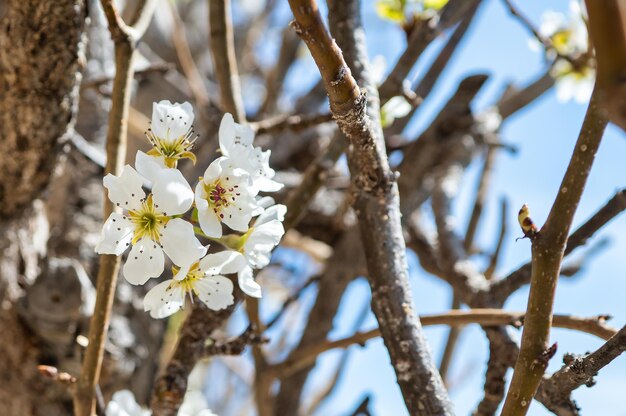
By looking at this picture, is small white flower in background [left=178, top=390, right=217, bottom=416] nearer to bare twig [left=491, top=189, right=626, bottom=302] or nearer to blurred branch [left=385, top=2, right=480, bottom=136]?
bare twig [left=491, top=189, right=626, bottom=302]

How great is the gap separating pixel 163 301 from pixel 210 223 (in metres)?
0.11

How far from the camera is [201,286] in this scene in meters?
0.75

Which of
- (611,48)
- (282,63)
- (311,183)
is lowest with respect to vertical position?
(611,48)

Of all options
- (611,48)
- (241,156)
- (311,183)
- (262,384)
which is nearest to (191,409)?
(262,384)

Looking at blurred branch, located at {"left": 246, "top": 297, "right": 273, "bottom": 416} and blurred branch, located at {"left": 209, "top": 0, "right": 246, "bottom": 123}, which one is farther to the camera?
blurred branch, located at {"left": 246, "top": 297, "right": 273, "bottom": 416}

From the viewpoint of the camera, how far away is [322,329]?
1.72 meters

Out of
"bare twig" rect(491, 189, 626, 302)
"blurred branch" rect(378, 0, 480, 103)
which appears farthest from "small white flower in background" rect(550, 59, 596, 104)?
"bare twig" rect(491, 189, 626, 302)

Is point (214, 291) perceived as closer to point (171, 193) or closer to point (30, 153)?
point (171, 193)

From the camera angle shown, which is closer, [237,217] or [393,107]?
[237,217]

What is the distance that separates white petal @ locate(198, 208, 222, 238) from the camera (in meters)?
0.68

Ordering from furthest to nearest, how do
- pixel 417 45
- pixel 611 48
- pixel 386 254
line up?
pixel 417 45, pixel 386 254, pixel 611 48

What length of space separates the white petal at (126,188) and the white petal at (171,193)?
27 mm

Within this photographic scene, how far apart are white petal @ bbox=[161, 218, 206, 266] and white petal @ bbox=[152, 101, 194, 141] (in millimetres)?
125

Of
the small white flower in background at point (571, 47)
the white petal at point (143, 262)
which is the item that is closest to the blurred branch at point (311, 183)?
the white petal at point (143, 262)
